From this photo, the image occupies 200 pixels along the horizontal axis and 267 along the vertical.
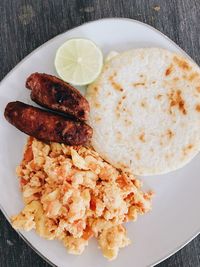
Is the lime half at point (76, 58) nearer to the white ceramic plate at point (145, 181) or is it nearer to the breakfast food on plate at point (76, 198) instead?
the white ceramic plate at point (145, 181)

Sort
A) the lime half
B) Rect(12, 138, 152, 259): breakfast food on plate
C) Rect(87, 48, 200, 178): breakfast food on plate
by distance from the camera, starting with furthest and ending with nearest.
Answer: Rect(87, 48, 200, 178): breakfast food on plate, the lime half, Rect(12, 138, 152, 259): breakfast food on plate

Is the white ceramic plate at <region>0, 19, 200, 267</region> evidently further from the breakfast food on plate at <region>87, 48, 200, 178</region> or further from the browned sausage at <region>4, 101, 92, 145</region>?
the browned sausage at <region>4, 101, 92, 145</region>

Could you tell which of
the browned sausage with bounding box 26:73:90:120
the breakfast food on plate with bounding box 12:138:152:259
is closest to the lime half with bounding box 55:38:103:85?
the browned sausage with bounding box 26:73:90:120

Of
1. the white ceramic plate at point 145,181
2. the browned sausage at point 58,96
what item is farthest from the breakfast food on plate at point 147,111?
the browned sausage at point 58,96

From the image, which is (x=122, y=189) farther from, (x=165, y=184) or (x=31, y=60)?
(x=31, y=60)

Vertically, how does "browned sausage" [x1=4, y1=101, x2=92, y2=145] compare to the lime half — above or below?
below

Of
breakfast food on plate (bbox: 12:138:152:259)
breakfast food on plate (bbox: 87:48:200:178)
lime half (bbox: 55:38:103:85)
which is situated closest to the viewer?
breakfast food on plate (bbox: 12:138:152:259)

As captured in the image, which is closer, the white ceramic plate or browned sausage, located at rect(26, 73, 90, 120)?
browned sausage, located at rect(26, 73, 90, 120)
